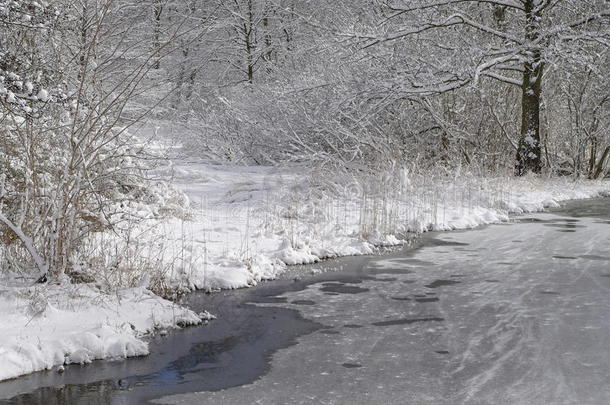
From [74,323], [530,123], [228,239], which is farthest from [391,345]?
[530,123]

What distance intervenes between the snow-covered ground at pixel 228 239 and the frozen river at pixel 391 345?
1.16 ft

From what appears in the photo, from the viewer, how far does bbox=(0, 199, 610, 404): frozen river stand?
17.0 feet

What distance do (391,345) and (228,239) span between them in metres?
4.28

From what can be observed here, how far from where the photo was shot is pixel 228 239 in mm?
10125

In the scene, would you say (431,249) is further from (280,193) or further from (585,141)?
(585,141)

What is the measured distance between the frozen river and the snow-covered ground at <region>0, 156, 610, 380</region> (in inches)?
13.9

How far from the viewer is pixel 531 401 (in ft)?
16.4

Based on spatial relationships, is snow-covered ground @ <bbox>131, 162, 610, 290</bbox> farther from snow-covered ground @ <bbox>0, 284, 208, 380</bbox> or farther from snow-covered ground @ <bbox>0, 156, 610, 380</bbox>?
snow-covered ground @ <bbox>0, 284, 208, 380</bbox>

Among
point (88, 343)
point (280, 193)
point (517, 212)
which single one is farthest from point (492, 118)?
point (88, 343)

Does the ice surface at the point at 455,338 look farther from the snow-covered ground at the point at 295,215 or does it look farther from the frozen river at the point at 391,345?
the snow-covered ground at the point at 295,215

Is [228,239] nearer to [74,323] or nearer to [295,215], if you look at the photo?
[295,215]

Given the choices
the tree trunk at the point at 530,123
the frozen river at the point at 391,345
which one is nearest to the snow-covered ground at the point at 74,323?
the frozen river at the point at 391,345

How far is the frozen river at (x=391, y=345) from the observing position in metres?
5.19

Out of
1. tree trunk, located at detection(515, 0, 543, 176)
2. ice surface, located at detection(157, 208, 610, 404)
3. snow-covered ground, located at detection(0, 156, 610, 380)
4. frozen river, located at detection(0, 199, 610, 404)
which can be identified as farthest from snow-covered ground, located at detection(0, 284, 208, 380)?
tree trunk, located at detection(515, 0, 543, 176)
